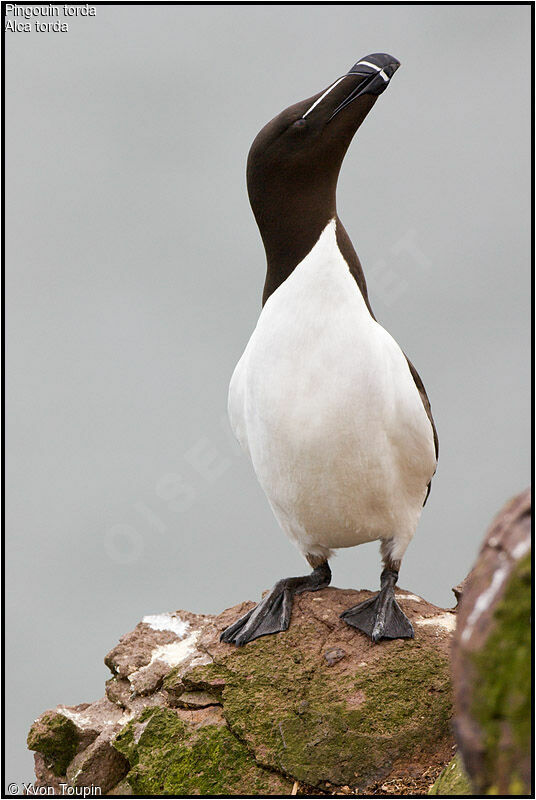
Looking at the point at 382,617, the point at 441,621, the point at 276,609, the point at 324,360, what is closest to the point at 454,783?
the point at 382,617

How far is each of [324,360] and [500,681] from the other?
6.89ft

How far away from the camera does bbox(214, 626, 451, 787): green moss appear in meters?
3.75

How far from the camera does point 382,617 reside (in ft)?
13.5

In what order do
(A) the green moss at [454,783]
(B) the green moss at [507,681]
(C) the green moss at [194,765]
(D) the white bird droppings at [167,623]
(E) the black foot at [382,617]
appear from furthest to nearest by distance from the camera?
1. (D) the white bird droppings at [167,623]
2. (E) the black foot at [382,617]
3. (C) the green moss at [194,765]
4. (A) the green moss at [454,783]
5. (B) the green moss at [507,681]

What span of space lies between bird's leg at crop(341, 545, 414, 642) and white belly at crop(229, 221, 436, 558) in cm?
34

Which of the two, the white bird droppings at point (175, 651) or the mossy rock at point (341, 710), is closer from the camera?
the mossy rock at point (341, 710)

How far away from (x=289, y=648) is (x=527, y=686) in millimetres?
2434

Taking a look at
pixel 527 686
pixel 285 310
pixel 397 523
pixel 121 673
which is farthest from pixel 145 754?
pixel 527 686

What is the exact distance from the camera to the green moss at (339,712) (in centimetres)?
375

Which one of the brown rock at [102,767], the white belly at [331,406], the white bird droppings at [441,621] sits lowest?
the brown rock at [102,767]

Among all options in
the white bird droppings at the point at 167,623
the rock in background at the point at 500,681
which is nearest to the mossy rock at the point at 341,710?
the white bird droppings at the point at 167,623

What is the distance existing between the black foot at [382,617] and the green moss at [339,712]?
7 cm

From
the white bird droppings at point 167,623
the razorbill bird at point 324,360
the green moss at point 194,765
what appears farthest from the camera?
the white bird droppings at point 167,623

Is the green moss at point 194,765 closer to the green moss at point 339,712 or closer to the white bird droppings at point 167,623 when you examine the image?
the green moss at point 339,712
